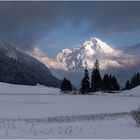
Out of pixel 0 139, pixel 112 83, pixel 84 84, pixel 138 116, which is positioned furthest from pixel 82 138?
pixel 112 83

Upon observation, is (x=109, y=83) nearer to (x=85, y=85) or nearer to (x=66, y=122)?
(x=85, y=85)

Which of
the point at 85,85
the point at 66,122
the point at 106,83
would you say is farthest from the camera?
the point at 106,83

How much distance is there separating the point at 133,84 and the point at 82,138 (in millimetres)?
128246

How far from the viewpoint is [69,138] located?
15.7 m

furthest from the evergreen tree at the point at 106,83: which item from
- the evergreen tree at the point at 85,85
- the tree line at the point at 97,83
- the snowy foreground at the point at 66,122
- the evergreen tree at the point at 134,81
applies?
the snowy foreground at the point at 66,122

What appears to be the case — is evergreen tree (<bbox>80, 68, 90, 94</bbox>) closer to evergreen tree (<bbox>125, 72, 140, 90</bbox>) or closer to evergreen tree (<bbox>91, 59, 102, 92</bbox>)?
evergreen tree (<bbox>91, 59, 102, 92</bbox>)

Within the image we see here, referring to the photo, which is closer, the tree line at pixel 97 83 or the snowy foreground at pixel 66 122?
the snowy foreground at pixel 66 122

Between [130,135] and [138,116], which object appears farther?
[138,116]

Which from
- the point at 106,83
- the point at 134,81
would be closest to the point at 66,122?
the point at 106,83

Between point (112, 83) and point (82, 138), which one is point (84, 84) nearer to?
point (112, 83)

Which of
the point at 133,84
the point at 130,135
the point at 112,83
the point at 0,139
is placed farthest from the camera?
the point at 133,84

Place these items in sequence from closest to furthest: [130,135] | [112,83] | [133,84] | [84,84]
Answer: [130,135] < [84,84] < [112,83] < [133,84]

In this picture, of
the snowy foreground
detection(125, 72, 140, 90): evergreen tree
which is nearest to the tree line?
detection(125, 72, 140, 90): evergreen tree

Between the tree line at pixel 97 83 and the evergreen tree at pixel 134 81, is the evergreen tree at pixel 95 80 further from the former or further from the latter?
the evergreen tree at pixel 134 81
